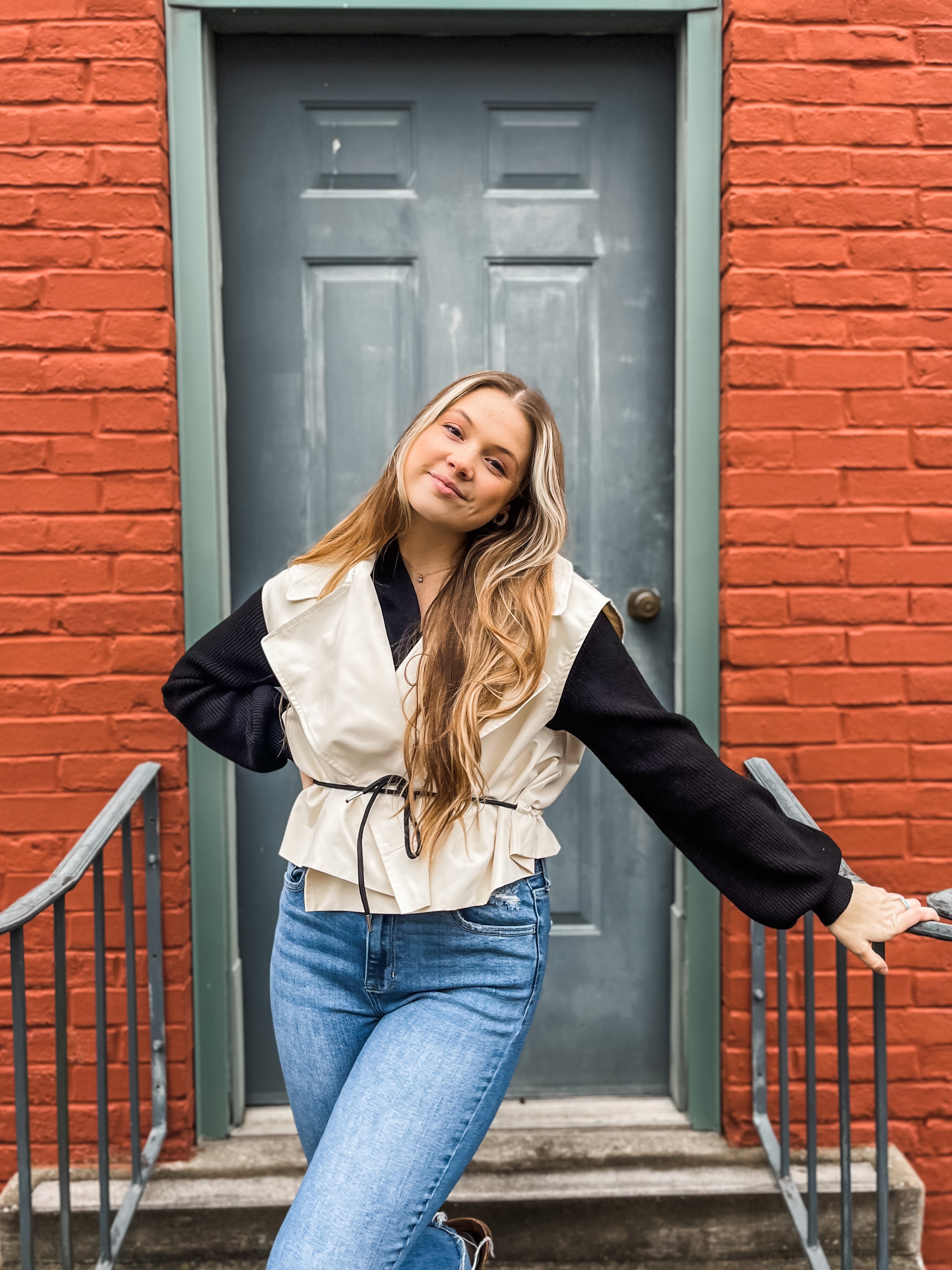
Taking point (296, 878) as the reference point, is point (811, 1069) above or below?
below

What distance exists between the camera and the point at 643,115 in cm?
249

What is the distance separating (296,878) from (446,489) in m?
0.66

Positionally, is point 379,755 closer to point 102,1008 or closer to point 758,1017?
point 102,1008

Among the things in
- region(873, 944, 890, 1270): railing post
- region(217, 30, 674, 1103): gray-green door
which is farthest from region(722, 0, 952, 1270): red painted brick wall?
region(873, 944, 890, 1270): railing post

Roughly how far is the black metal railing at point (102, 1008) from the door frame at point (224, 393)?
106mm

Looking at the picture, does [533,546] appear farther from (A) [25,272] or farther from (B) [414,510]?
(A) [25,272]

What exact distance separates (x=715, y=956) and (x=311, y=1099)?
1.23 meters

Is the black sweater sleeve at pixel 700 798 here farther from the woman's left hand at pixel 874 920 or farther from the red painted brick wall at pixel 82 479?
the red painted brick wall at pixel 82 479

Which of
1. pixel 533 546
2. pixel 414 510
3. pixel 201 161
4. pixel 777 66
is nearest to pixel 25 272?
pixel 201 161

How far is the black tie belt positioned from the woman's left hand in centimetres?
54

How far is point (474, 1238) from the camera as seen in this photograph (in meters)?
1.73

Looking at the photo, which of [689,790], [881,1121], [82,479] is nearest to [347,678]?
[689,790]

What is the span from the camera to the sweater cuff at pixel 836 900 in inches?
60.0

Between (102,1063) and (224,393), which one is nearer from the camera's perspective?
(102,1063)
